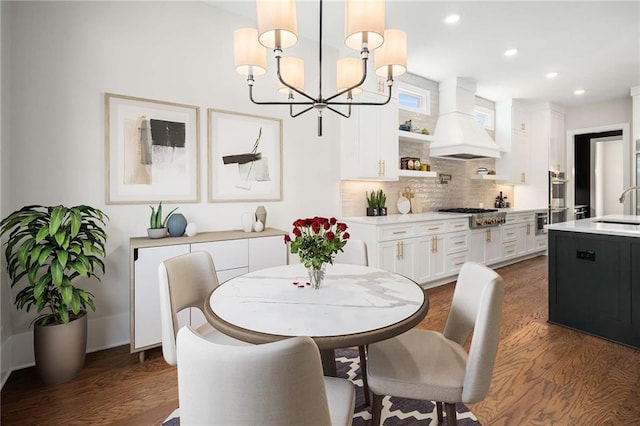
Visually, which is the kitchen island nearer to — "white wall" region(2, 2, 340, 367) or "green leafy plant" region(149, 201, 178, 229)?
"white wall" region(2, 2, 340, 367)

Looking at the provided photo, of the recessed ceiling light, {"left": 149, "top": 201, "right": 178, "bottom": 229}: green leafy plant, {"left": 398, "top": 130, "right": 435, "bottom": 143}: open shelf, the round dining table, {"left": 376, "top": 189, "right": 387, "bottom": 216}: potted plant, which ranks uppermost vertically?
the recessed ceiling light

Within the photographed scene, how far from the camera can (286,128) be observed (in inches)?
137

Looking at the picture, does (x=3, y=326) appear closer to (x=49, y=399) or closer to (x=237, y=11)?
(x=49, y=399)

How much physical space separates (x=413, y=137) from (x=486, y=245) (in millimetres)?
2001

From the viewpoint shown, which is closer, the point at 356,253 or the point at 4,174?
the point at 4,174

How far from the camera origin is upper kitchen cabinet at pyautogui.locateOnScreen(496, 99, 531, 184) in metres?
5.95

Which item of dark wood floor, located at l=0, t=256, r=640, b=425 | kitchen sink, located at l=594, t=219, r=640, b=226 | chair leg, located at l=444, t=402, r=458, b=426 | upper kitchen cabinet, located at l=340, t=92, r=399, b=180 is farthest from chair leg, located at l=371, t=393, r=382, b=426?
kitchen sink, located at l=594, t=219, r=640, b=226

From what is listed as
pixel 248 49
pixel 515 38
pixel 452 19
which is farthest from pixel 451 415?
pixel 515 38

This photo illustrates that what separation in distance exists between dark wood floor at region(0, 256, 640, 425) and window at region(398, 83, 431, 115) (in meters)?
3.31

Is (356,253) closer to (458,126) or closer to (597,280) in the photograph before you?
(597,280)

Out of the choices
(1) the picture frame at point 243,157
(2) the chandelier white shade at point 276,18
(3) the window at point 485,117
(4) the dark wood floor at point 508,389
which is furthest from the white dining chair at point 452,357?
(3) the window at point 485,117

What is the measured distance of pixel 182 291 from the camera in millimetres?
1771

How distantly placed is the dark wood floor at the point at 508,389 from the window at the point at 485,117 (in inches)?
167

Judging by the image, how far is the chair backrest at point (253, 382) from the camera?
70 centimetres
